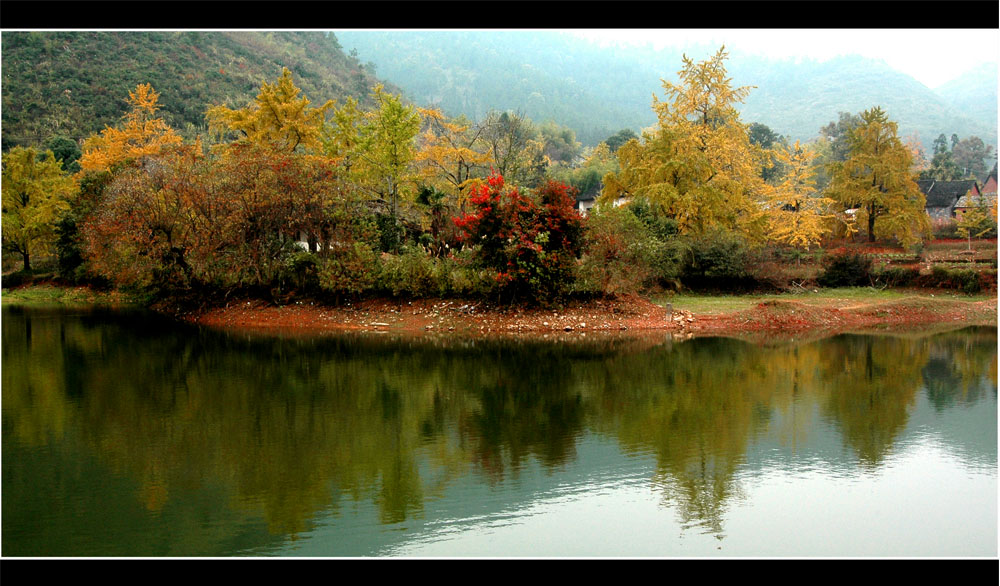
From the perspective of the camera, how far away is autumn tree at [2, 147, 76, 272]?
127 ft

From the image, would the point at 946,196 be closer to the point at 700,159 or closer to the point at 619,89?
the point at 700,159

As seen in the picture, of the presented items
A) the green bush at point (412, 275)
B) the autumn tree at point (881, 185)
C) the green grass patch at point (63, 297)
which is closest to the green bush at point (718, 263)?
the green bush at point (412, 275)

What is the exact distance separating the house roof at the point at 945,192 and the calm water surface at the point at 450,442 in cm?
3859

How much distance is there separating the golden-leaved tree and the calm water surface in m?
12.9

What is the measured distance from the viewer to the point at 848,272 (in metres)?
29.2

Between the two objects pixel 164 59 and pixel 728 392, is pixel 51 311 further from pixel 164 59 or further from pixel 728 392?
pixel 164 59

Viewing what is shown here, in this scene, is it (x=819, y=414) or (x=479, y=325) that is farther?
(x=479, y=325)

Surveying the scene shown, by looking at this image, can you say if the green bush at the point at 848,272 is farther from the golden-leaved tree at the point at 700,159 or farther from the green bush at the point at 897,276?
the golden-leaved tree at the point at 700,159

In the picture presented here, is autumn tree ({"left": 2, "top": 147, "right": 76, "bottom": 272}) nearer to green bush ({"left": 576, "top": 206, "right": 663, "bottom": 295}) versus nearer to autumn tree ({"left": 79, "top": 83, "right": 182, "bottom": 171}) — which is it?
autumn tree ({"left": 79, "top": 83, "right": 182, "bottom": 171})

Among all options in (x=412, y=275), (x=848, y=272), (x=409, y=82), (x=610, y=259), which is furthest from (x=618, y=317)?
(x=409, y=82)

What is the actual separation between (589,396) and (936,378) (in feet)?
25.8

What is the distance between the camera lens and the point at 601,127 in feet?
454

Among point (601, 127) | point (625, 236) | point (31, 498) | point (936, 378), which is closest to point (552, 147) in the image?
point (601, 127)

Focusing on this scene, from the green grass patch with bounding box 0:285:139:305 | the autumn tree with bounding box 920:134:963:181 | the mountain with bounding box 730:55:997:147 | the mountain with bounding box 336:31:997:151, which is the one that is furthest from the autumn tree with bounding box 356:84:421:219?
the mountain with bounding box 730:55:997:147
